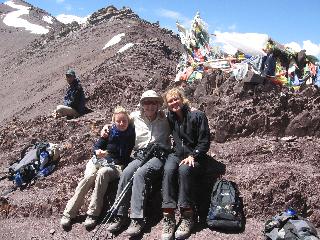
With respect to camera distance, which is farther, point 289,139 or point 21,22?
point 21,22

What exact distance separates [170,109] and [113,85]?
11.5 m

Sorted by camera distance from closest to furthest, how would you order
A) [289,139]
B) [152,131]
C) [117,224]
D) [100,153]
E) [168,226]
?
[168,226]
[117,224]
[152,131]
[100,153]
[289,139]

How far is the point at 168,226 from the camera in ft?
25.1

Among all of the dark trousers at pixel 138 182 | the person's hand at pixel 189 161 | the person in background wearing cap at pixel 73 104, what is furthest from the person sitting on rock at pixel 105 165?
the person in background wearing cap at pixel 73 104

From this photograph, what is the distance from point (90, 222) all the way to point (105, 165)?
1199 millimetres

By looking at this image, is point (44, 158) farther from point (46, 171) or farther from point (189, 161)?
point (189, 161)

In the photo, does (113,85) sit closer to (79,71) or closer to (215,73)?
(215,73)

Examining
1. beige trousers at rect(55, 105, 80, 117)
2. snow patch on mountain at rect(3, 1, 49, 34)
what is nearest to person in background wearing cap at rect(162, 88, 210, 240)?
beige trousers at rect(55, 105, 80, 117)

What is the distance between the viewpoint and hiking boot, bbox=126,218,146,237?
310 inches

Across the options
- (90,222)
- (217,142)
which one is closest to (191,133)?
(90,222)

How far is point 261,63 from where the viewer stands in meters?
13.6

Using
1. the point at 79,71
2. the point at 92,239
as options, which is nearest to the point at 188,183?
the point at 92,239

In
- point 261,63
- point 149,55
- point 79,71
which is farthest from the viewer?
point 79,71

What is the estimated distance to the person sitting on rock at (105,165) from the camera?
28.1ft
